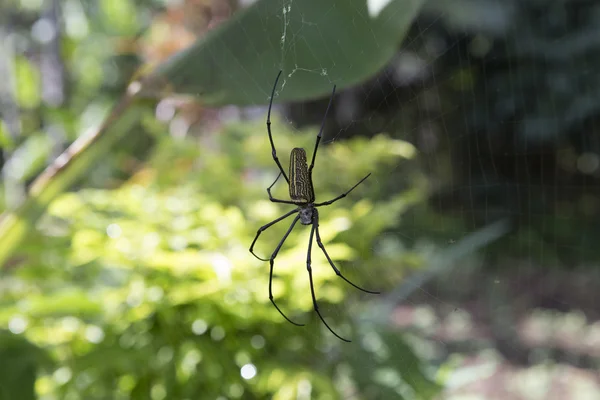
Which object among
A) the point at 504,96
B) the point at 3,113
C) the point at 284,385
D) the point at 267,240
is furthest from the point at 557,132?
the point at 3,113

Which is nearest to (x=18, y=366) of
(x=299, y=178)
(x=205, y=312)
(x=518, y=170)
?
(x=205, y=312)

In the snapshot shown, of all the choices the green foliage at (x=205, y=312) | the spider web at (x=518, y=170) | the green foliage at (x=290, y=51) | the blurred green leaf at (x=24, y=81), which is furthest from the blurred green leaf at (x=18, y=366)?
the spider web at (x=518, y=170)

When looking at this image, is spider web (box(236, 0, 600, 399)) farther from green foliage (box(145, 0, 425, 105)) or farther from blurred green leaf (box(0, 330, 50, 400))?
blurred green leaf (box(0, 330, 50, 400))

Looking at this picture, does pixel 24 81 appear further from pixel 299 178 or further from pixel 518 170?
pixel 518 170

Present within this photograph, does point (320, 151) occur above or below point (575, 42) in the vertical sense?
below

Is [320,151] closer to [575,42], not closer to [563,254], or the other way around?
[575,42]

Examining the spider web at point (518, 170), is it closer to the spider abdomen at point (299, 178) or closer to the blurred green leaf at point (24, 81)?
the blurred green leaf at point (24, 81)

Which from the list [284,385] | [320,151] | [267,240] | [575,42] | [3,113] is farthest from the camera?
[575,42]
